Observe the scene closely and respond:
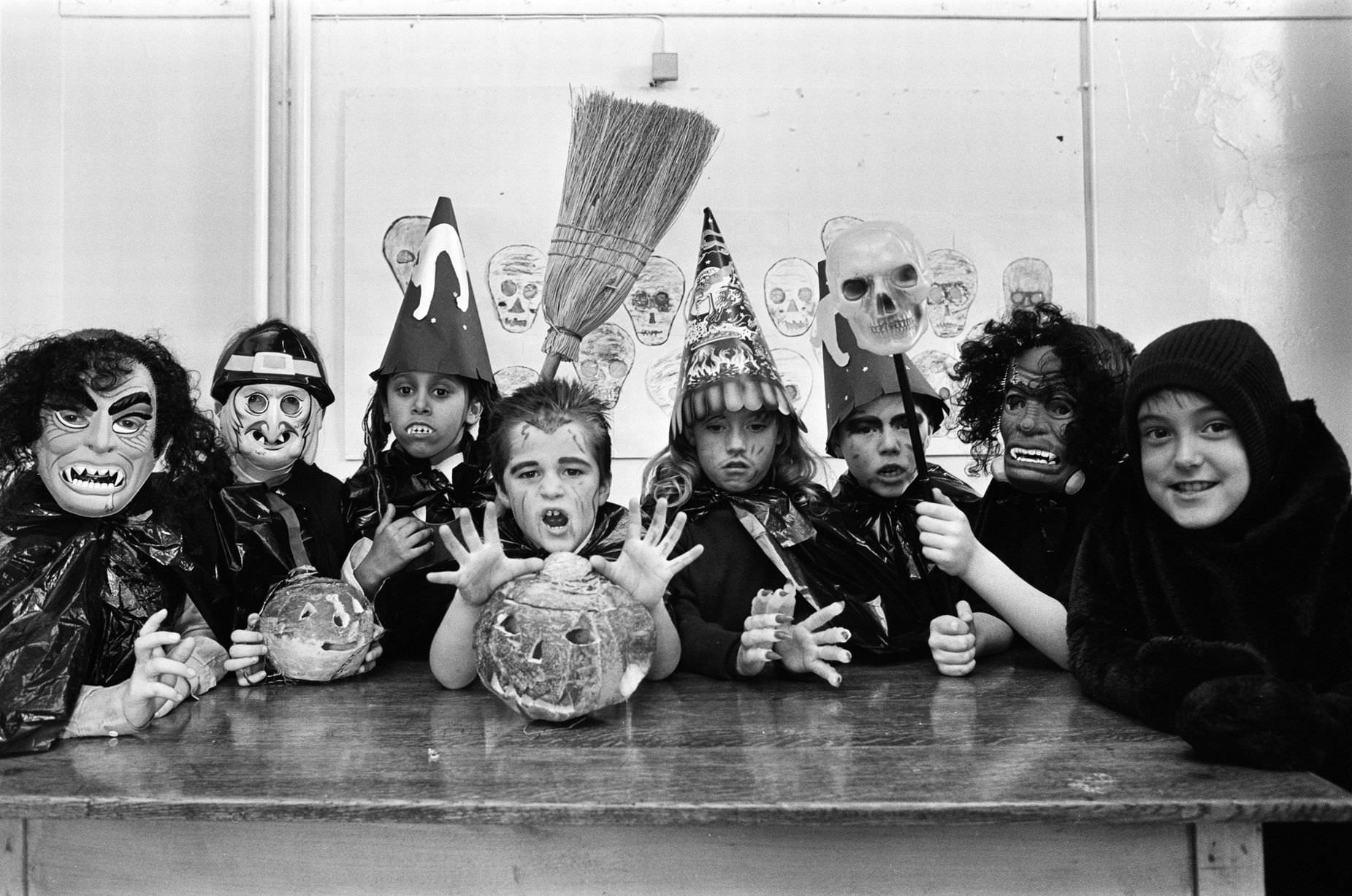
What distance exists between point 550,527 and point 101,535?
31.4 inches

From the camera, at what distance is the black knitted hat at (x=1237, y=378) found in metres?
1.63

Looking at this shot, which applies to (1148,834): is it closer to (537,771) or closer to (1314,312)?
(537,771)

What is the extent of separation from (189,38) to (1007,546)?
3.21 m

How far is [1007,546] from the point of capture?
2.25 meters

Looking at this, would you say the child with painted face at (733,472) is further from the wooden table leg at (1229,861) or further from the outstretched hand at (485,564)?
the wooden table leg at (1229,861)

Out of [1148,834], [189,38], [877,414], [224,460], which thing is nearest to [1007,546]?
[877,414]

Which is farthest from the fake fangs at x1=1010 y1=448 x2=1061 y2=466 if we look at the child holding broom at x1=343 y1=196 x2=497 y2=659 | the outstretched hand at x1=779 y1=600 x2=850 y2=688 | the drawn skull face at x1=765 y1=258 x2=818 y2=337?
the drawn skull face at x1=765 y1=258 x2=818 y2=337

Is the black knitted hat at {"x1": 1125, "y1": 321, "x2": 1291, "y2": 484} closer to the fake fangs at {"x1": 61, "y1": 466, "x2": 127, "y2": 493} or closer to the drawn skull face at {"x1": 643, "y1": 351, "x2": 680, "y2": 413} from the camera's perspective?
the fake fangs at {"x1": 61, "y1": 466, "x2": 127, "y2": 493}

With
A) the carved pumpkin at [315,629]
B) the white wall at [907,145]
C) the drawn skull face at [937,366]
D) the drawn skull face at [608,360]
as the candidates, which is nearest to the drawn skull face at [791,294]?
the white wall at [907,145]

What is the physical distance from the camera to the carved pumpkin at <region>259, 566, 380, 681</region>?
190 centimetres

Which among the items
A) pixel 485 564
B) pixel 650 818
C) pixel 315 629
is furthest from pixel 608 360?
pixel 650 818

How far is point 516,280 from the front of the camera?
358 centimetres

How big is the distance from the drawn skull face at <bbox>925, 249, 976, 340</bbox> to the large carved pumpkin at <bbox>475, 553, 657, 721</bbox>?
92.5 inches

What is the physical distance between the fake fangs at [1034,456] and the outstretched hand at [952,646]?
42 centimetres
